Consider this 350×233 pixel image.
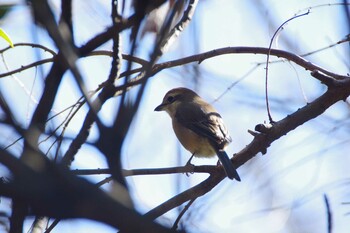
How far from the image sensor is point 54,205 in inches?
47.7

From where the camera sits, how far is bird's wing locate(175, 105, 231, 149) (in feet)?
19.5

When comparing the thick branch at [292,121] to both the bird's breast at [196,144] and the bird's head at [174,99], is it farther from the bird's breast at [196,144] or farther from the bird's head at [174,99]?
the bird's head at [174,99]

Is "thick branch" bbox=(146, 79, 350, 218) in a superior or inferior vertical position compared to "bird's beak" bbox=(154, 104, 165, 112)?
inferior

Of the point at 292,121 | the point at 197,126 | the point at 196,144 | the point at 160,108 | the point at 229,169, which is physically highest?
the point at 160,108

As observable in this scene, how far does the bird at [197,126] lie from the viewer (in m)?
5.96

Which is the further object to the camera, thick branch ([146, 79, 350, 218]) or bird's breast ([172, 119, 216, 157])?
bird's breast ([172, 119, 216, 157])

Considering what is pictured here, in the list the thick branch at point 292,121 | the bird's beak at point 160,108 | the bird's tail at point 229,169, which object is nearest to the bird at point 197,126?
the bird's beak at point 160,108

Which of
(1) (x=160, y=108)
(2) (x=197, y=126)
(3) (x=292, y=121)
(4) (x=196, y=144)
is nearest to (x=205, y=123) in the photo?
(2) (x=197, y=126)

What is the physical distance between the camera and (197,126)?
6.30 m

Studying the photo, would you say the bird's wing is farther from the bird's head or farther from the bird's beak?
the bird's beak

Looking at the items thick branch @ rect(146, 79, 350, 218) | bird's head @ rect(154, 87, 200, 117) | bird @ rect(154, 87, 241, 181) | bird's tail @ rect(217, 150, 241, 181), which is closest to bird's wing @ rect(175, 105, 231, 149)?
bird @ rect(154, 87, 241, 181)

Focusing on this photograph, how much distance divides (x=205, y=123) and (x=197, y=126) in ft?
→ 0.32

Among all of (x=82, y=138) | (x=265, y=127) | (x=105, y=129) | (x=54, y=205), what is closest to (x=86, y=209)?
(x=54, y=205)

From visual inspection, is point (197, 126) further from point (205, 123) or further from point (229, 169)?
point (229, 169)
